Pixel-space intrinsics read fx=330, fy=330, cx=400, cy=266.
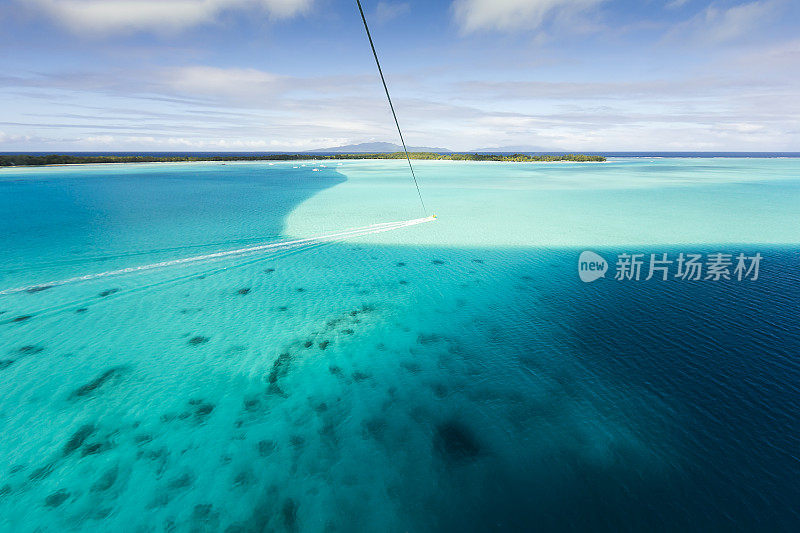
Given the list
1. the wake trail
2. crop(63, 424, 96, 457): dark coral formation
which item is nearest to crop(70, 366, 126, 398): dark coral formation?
crop(63, 424, 96, 457): dark coral formation

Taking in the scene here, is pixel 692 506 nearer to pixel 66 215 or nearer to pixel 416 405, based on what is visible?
Answer: pixel 416 405

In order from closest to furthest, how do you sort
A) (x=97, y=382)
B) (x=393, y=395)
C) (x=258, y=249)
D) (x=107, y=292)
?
(x=393, y=395) < (x=97, y=382) < (x=107, y=292) < (x=258, y=249)

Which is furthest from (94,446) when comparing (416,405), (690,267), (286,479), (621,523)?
(690,267)

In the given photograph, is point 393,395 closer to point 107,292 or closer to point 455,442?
point 455,442

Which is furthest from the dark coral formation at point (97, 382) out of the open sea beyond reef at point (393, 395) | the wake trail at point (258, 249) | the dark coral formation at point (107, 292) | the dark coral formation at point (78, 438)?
the wake trail at point (258, 249)

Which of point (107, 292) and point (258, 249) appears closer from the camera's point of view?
point (107, 292)

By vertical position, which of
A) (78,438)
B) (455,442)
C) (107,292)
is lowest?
(455,442)

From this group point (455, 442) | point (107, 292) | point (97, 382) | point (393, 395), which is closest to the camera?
point (455, 442)

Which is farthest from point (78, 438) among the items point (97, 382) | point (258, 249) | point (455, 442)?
point (258, 249)

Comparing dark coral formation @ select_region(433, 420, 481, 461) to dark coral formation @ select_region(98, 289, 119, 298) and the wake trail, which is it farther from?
the wake trail
